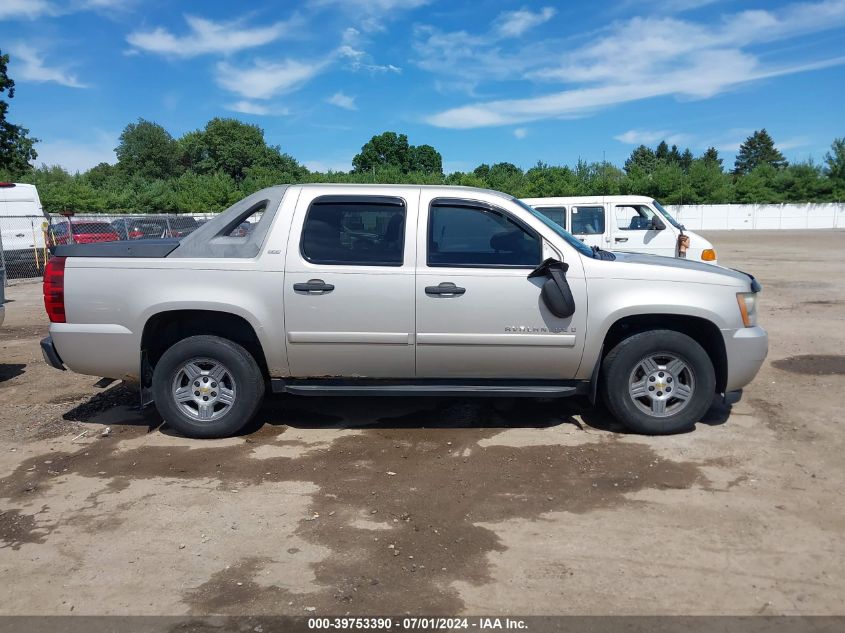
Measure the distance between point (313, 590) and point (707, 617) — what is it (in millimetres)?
1817

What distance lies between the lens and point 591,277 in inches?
197

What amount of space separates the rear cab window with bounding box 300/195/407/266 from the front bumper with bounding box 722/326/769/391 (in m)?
2.61

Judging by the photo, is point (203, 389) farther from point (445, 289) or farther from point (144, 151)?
point (144, 151)

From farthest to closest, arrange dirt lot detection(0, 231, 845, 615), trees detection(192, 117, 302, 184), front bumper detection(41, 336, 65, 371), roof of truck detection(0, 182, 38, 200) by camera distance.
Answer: trees detection(192, 117, 302, 184) → roof of truck detection(0, 182, 38, 200) → front bumper detection(41, 336, 65, 371) → dirt lot detection(0, 231, 845, 615)

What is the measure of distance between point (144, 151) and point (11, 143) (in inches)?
1444

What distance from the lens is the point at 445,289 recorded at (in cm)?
493

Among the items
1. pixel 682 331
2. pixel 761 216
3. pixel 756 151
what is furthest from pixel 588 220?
pixel 756 151

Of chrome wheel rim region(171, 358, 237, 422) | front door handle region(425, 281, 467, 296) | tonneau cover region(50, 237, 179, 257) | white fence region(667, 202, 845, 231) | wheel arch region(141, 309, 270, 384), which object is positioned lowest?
chrome wheel rim region(171, 358, 237, 422)

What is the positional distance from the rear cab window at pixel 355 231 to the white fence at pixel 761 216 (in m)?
51.2

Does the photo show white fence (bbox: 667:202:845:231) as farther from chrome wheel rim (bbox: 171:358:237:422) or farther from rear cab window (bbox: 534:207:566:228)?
chrome wheel rim (bbox: 171:358:237:422)

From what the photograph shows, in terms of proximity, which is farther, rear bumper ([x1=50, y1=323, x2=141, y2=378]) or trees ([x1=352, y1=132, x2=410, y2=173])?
trees ([x1=352, y1=132, x2=410, y2=173])

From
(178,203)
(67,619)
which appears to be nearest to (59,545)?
(67,619)

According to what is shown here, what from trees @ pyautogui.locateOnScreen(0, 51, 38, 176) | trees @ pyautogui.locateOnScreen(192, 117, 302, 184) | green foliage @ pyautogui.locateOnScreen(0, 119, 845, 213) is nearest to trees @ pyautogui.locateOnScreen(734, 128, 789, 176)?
green foliage @ pyautogui.locateOnScreen(0, 119, 845, 213)

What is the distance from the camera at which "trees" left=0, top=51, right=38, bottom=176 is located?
3994cm
